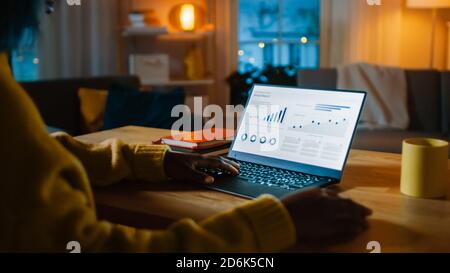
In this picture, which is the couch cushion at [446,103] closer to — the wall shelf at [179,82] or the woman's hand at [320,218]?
the wall shelf at [179,82]

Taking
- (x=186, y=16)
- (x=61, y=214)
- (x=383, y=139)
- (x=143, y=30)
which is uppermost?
(x=186, y=16)

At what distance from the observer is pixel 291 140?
3.87 feet

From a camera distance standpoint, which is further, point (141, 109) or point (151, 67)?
point (151, 67)

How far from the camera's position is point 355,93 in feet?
3.67

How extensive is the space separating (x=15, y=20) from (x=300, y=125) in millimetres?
651

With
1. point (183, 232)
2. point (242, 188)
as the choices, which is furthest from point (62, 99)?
point (183, 232)

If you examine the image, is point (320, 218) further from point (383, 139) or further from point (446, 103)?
point (446, 103)

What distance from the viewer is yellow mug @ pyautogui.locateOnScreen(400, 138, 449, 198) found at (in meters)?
0.97

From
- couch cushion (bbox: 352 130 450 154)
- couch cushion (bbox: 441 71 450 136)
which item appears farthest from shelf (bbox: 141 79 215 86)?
couch cushion (bbox: 441 71 450 136)

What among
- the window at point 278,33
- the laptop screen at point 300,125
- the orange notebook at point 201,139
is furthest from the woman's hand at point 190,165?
the window at point 278,33

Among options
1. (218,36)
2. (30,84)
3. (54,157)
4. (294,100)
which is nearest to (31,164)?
(54,157)

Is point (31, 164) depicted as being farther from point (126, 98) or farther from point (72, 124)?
point (72, 124)
